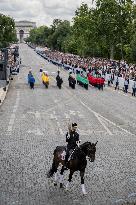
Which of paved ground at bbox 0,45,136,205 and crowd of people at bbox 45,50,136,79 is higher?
paved ground at bbox 0,45,136,205

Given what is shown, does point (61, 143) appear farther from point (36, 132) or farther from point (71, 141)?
point (71, 141)

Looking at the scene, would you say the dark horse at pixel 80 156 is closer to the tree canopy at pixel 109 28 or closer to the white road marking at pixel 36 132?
the white road marking at pixel 36 132

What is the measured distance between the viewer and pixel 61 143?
19594 mm

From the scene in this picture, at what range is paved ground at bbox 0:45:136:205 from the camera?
13.0 meters

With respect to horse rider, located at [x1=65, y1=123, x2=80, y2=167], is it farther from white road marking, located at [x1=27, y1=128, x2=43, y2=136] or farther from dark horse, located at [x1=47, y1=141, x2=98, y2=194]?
white road marking, located at [x1=27, y1=128, x2=43, y2=136]

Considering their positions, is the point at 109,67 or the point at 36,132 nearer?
the point at 36,132

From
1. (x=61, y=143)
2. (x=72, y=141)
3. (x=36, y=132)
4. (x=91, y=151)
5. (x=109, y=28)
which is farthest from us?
(x=109, y=28)

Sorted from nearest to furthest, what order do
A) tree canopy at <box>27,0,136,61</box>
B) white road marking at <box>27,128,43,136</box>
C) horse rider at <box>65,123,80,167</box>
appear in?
horse rider at <box>65,123,80,167</box>, white road marking at <box>27,128,43,136</box>, tree canopy at <box>27,0,136,61</box>

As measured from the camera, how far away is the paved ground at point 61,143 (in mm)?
12995

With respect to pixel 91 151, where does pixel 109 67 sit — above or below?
below

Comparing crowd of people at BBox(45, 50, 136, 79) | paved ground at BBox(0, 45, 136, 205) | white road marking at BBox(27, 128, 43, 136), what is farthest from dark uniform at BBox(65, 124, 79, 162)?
crowd of people at BBox(45, 50, 136, 79)

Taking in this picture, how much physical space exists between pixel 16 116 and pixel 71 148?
14.4 meters

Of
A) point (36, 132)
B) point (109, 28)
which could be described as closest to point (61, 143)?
point (36, 132)

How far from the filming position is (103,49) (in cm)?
10344
